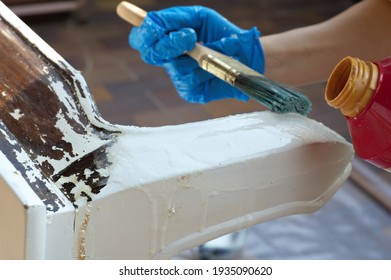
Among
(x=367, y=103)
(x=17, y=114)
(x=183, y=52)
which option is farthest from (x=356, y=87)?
(x=183, y=52)

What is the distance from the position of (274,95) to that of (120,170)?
273mm

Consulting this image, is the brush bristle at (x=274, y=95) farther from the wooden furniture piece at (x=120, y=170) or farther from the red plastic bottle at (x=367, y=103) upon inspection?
the red plastic bottle at (x=367, y=103)

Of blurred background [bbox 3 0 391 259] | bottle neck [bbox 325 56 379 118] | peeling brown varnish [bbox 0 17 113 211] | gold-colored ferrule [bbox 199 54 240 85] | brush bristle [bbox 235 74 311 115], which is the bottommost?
blurred background [bbox 3 0 391 259]

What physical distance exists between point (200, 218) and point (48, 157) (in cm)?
19

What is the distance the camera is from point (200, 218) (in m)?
0.77

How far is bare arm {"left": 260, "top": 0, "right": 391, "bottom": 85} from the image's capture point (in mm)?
1117

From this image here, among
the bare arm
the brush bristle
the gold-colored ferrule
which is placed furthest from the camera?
the bare arm

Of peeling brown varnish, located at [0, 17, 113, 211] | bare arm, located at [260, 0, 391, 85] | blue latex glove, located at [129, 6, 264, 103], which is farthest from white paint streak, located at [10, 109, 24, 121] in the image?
bare arm, located at [260, 0, 391, 85]

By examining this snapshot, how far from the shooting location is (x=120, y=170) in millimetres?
713

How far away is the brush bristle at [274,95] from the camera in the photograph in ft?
2.89

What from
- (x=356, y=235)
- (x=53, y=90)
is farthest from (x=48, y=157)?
(x=356, y=235)

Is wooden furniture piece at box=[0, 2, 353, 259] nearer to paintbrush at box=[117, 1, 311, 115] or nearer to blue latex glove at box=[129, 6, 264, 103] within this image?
paintbrush at box=[117, 1, 311, 115]

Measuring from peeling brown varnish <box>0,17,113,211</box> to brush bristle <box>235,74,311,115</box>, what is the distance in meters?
0.24

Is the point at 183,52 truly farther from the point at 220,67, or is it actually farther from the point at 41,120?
the point at 41,120
